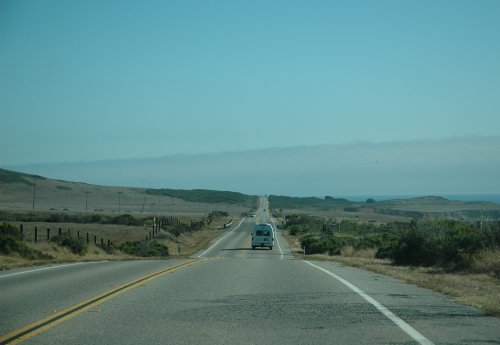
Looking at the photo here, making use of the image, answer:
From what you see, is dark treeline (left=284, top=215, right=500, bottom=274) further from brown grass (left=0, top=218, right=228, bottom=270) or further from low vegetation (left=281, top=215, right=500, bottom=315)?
brown grass (left=0, top=218, right=228, bottom=270)

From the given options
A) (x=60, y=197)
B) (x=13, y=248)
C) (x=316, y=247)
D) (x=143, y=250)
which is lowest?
(x=316, y=247)

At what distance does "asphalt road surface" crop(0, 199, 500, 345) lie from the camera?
8.94 m

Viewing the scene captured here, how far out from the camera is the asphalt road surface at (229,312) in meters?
8.94

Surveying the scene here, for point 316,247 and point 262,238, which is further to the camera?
point 262,238

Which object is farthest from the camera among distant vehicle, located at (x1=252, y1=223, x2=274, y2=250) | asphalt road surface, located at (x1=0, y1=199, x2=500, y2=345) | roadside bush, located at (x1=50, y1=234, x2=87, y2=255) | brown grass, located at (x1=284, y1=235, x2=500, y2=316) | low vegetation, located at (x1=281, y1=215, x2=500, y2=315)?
distant vehicle, located at (x1=252, y1=223, x2=274, y2=250)

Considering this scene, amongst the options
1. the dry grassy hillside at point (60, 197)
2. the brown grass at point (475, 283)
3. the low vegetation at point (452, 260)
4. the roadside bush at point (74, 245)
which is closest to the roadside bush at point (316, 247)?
the low vegetation at point (452, 260)

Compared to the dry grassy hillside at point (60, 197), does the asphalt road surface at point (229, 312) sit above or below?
below

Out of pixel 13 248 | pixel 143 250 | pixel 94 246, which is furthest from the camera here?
pixel 143 250

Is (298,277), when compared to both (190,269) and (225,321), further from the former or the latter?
(225,321)

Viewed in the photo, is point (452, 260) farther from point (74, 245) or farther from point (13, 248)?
point (74, 245)

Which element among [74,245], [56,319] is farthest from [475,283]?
[74,245]

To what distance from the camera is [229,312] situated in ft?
36.5

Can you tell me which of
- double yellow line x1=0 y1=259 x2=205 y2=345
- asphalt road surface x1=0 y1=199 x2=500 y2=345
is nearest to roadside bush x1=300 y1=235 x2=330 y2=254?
asphalt road surface x1=0 y1=199 x2=500 y2=345

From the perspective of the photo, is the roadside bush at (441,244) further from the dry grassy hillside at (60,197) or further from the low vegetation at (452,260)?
the dry grassy hillside at (60,197)
